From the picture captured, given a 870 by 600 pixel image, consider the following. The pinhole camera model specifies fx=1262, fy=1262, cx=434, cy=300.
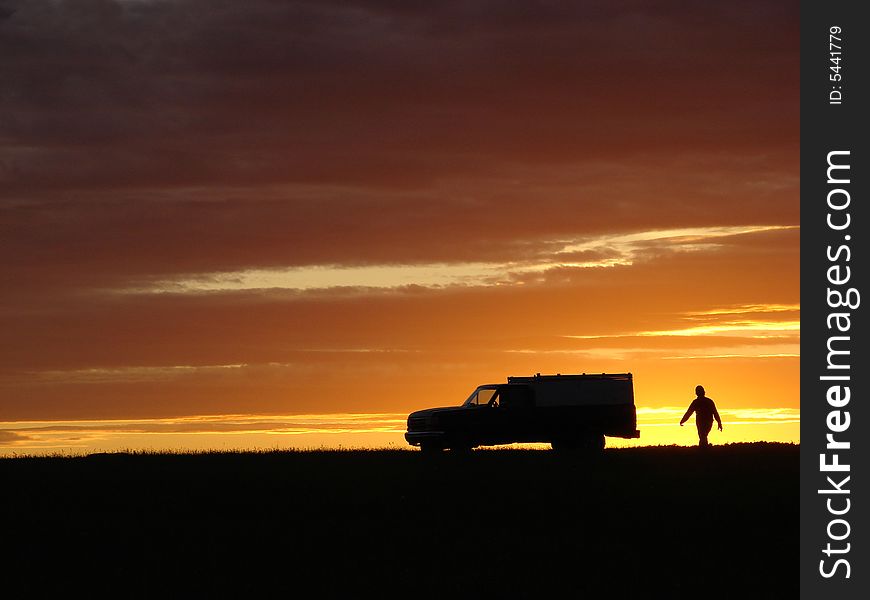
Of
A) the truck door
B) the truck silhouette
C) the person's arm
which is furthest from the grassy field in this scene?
the truck door

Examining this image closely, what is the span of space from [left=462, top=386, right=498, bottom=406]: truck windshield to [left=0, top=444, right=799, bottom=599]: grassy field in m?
6.00

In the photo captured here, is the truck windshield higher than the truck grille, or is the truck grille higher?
the truck windshield

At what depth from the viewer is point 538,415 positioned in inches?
1588

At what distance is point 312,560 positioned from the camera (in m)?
21.1

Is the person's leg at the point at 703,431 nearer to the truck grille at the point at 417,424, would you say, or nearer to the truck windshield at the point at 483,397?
the truck windshield at the point at 483,397

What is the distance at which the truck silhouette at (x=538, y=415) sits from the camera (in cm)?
3897

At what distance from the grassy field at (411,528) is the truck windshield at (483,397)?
6.00 m

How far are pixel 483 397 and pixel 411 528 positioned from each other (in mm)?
16581

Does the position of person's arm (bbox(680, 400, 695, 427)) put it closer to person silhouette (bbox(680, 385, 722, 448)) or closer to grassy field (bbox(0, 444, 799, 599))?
person silhouette (bbox(680, 385, 722, 448))

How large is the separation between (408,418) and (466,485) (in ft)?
40.4

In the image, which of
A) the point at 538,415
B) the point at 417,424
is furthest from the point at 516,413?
the point at 417,424

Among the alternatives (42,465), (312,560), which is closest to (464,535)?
(312,560)

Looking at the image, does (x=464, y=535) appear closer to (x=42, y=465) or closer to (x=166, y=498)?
(x=166, y=498)

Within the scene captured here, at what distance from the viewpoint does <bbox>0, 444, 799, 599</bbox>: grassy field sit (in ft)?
64.0
